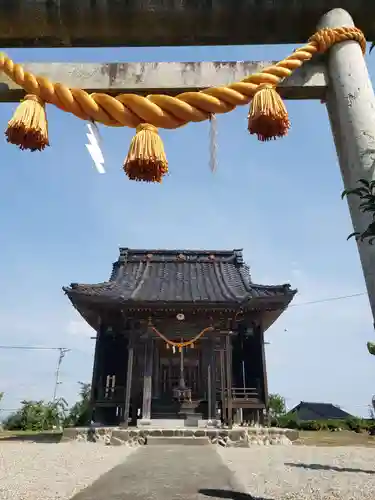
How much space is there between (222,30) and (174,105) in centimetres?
97

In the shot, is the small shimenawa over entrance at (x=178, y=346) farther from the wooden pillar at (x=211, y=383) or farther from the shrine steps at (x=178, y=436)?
the shrine steps at (x=178, y=436)

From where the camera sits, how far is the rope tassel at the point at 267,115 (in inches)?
92.0

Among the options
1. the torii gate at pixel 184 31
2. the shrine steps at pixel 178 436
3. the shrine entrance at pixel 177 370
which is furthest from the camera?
the shrine entrance at pixel 177 370

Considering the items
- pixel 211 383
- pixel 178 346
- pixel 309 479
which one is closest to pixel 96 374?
pixel 178 346

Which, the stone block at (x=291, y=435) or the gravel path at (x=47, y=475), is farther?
the stone block at (x=291, y=435)

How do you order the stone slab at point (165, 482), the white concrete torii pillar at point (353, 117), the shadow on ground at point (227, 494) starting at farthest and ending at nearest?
the stone slab at point (165, 482)
the shadow on ground at point (227, 494)
the white concrete torii pillar at point (353, 117)

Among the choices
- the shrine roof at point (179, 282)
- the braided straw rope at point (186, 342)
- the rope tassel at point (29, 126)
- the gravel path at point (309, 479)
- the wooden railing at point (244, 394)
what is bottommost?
the gravel path at point (309, 479)

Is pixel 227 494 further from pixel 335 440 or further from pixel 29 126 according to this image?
pixel 335 440

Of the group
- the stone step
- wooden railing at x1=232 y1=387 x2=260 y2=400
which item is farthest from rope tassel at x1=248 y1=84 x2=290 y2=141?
wooden railing at x1=232 y1=387 x2=260 y2=400

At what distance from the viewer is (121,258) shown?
18.4m

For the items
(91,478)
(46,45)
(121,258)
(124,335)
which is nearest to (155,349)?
(124,335)

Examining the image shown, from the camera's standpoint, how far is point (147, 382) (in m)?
12.1

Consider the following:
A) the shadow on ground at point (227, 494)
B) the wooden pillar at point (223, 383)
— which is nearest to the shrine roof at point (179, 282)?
the wooden pillar at point (223, 383)

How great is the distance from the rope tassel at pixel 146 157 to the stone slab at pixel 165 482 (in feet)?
9.41
